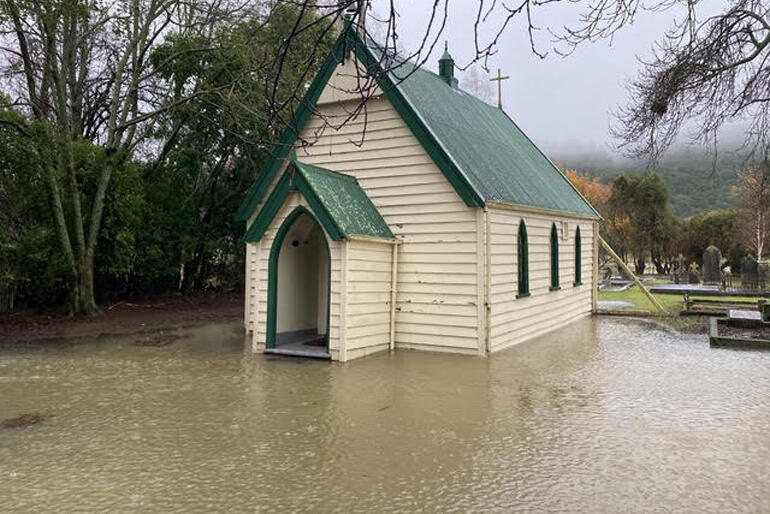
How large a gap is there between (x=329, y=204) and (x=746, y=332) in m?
11.0

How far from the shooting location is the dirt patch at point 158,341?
40.8ft

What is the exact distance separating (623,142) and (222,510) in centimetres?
1013

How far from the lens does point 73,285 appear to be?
56.9ft

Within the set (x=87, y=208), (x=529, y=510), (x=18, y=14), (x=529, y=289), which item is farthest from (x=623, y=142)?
(x=87, y=208)

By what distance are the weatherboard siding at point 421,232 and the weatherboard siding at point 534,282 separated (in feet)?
1.82

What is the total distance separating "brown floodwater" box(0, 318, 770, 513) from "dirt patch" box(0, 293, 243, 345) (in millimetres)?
3793

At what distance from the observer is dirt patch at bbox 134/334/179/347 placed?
12.4 metres

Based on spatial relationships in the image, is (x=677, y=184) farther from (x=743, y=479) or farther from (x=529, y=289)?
(x=743, y=479)

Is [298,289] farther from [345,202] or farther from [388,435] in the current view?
[388,435]

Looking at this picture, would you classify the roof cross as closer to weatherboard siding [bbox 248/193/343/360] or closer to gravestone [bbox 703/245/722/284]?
weatherboard siding [bbox 248/193/343/360]

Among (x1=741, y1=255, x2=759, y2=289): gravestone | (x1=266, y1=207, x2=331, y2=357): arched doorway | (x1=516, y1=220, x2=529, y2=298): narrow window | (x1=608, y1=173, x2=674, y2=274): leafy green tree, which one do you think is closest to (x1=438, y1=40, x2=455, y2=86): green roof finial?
(x1=516, y1=220, x2=529, y2=298): narrow window

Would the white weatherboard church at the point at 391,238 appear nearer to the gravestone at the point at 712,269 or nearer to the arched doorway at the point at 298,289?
the arched doorway at the point at 298,289

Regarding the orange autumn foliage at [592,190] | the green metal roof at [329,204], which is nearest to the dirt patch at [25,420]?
the green metal roof at [329,204]

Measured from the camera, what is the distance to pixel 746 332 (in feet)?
44.3
